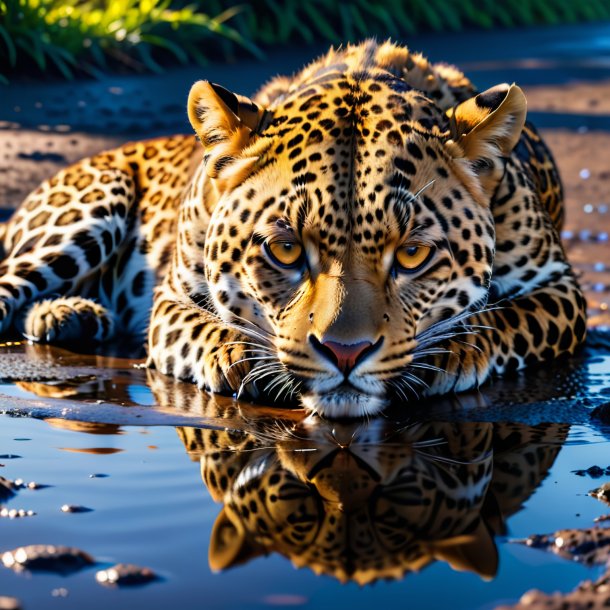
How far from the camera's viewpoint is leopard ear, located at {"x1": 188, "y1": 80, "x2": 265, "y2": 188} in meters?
6.65

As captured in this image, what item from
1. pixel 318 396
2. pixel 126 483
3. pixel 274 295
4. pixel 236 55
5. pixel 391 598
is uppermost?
pixel 236 55

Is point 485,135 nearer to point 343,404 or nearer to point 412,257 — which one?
point 412,257

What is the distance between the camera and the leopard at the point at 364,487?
177 inches

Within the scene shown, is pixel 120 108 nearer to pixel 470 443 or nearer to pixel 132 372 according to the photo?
pixel 132 372

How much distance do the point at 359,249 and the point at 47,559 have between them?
223 cm

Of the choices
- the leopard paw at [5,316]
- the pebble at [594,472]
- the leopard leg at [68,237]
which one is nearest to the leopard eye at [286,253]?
the pebble at [594,472]

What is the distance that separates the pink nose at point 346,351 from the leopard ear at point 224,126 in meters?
1.33

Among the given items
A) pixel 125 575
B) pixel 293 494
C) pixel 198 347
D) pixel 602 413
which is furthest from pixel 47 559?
pixel 602 413

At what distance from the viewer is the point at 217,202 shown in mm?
6922

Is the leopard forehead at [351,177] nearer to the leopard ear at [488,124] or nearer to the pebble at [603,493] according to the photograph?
the leopard ear at [488,124]

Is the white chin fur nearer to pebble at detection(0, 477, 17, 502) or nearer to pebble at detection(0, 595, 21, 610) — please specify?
pebble at detection(0, 477, 17, 502)

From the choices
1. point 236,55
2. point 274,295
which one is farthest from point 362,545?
point 236,55

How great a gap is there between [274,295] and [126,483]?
1375mm

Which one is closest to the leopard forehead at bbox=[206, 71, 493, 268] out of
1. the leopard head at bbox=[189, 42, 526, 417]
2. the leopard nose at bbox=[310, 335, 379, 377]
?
the leopard head at bbox=[189, 42, 526, 417]
